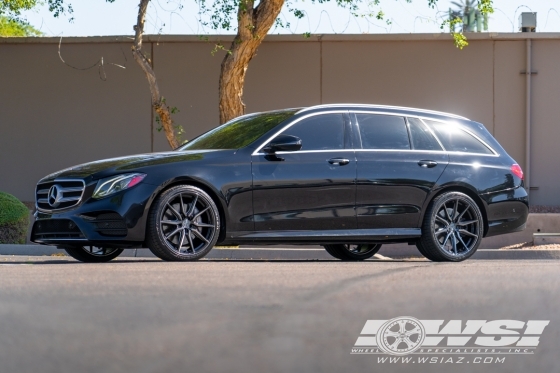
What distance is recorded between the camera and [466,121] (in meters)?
10.6

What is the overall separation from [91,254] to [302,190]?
2186mm

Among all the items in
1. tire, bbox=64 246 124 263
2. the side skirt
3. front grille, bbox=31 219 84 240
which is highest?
front grille, bbox=31 219 84 240

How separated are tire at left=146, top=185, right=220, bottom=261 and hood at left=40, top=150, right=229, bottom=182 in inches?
12.7

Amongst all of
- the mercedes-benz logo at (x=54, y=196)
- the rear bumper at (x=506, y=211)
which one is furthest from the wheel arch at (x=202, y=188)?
the rear bumper at (x=506, y=211)

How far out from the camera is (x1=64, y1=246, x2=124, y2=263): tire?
9.38 metres

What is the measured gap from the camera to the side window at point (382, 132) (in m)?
9.65

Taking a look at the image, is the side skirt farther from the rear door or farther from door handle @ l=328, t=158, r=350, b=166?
door handle @ l=328, t=158, r=350, b=166

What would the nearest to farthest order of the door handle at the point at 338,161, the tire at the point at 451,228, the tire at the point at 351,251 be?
the door handle at the point at 338,161, the tire at the point at 451,228, the tire at the point at 351,251

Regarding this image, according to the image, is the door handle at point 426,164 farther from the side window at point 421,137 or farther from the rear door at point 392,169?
the side window at point 421,137

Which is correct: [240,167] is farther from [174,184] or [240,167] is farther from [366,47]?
[366,47]

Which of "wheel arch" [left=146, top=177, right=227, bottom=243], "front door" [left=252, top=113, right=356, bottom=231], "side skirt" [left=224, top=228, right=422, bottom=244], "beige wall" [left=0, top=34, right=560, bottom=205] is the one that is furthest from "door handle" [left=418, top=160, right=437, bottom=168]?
"beige wall" [left=0, top=34, right=560, bottom=205]

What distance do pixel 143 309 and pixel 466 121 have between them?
282 inches

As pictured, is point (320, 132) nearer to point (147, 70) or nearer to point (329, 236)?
point (329, 236)

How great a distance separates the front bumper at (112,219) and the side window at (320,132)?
170 centimetres
